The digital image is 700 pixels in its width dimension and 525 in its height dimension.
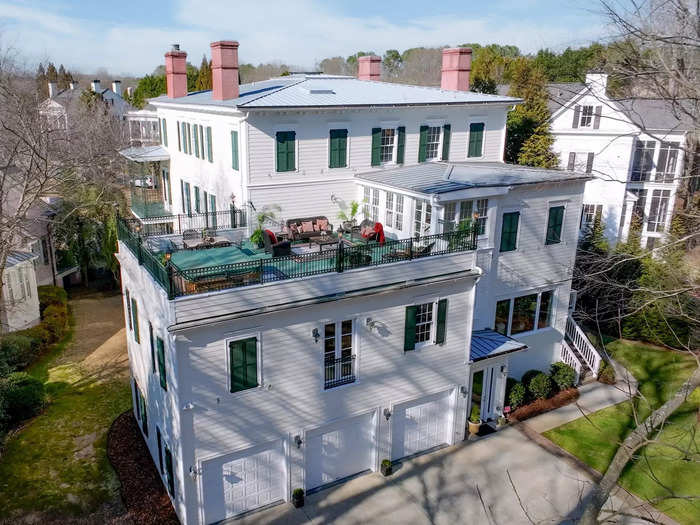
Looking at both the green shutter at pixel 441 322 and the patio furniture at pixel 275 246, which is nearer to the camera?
the patio furniture at pixel 275 246

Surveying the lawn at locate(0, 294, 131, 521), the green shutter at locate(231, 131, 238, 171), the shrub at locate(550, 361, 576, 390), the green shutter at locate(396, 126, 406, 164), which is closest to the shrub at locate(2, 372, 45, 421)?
the lawn at locate(0, 294, 131, 521)

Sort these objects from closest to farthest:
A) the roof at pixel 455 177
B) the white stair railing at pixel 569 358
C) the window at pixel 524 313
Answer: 1. the roof at pixel 455 177
2. the window at pixel 524 313
3. the white stair railing at pixel 569 358

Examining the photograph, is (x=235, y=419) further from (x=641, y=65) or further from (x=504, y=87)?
(x=504, y=87)

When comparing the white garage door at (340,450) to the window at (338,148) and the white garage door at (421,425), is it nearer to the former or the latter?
the white garage door at (421,425)

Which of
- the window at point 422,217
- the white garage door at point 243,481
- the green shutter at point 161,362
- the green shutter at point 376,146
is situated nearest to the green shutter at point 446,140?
the green shutter at point 376,146

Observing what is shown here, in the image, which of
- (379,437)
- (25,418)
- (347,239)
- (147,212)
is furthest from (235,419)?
(147,212)

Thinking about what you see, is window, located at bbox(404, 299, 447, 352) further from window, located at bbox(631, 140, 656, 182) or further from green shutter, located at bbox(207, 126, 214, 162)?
window, located at bbox(631, 140, 656, 182)
